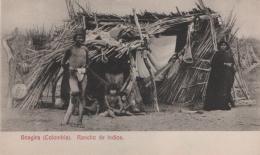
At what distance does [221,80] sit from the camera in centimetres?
134

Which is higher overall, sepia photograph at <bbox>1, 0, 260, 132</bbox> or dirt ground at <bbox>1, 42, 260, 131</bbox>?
sepia photograph at <bbox>1, 0, 260, 132</bbox>

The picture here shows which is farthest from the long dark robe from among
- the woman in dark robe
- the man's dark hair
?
the man's dark hair

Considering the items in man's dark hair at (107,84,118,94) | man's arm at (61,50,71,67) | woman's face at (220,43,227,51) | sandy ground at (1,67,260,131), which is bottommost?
sandy ground at (1,67,260,131)

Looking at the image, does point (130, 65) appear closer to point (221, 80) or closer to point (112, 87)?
point (112, 87)

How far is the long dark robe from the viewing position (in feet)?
4.38

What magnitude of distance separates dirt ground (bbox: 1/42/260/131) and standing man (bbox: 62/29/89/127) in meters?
0.06

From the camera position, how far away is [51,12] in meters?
1.29

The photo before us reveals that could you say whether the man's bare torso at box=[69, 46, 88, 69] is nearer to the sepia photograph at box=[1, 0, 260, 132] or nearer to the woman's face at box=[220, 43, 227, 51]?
the sepia photograph at box=[1, 0, 260, 132]

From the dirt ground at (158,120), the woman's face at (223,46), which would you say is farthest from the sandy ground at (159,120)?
the woman's face at (223,46)

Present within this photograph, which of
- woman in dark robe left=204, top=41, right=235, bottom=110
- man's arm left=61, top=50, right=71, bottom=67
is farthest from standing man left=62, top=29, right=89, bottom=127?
woman in dark robe left=204, top=41, right=235, bottom=110

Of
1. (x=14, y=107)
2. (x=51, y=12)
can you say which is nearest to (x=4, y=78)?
(x=14, y=107)

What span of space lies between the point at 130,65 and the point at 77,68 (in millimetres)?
162
